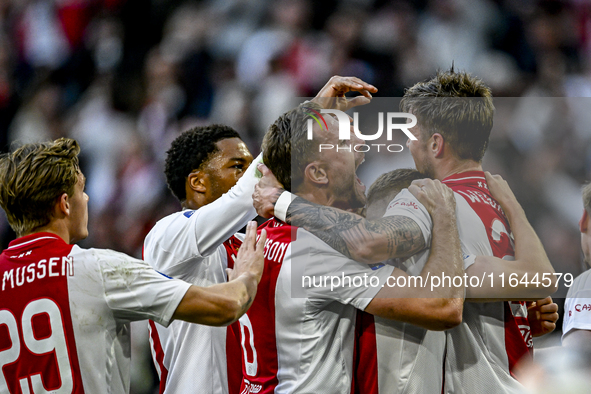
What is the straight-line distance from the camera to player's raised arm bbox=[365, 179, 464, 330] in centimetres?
219

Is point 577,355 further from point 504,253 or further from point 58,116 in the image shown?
point 58,116

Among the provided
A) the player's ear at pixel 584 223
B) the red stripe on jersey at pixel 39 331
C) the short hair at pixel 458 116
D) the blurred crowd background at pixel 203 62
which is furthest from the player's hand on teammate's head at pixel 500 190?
the blurred crowd background at pixel 203 62

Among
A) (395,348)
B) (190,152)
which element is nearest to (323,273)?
(395,348)

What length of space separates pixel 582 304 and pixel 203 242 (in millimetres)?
1896

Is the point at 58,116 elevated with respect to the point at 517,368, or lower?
elevated

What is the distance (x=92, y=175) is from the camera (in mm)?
6871

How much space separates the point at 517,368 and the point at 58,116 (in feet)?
21.1

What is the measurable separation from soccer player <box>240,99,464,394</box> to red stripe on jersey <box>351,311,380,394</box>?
39 mm

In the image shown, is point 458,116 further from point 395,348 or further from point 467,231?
point 395,348

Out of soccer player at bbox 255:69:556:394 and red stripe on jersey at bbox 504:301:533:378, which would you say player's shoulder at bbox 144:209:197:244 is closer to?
soccer player at bbox 255:69:556:394

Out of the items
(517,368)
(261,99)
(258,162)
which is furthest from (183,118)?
(517,368)

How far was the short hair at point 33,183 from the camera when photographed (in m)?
2.27

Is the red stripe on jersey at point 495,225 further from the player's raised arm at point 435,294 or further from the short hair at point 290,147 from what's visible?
the short hair at point 290,147

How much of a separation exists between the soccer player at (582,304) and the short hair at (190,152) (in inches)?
84.8
